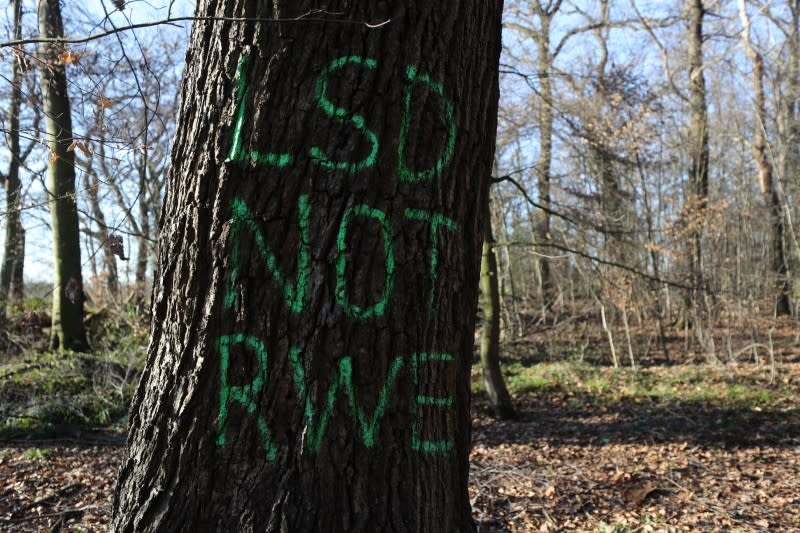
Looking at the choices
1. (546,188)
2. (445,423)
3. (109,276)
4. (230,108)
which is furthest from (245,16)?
(109,276)

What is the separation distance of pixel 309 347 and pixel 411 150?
62cm

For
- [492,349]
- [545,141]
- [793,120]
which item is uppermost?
[793,120]

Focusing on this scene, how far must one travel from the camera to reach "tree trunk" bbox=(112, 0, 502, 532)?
5.32 ft

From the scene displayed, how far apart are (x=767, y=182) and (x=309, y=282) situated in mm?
18651

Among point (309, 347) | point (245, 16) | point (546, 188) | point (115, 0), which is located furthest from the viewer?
point (546, 188)

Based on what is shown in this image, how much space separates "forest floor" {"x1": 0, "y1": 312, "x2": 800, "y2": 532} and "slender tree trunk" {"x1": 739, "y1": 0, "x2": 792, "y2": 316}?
585 cm

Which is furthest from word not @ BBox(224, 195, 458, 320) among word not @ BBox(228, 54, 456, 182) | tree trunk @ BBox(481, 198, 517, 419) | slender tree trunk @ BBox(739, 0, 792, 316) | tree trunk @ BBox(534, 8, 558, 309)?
slender tree trunk @ BBox(739, 0, 792, 316)

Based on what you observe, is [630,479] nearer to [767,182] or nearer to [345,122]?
[345,122]

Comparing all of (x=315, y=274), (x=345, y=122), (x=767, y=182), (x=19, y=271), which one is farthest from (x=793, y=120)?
(x=19, y=271)

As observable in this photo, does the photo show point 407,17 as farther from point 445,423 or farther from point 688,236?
point 688,236

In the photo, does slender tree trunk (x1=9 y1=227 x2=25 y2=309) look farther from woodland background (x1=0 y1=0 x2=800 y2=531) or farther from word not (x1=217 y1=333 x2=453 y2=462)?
word not (x1=217 y1=333 x2=453 y2=462)

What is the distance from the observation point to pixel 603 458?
5.72m

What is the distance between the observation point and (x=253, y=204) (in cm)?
165

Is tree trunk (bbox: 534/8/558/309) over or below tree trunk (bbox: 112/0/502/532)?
over
